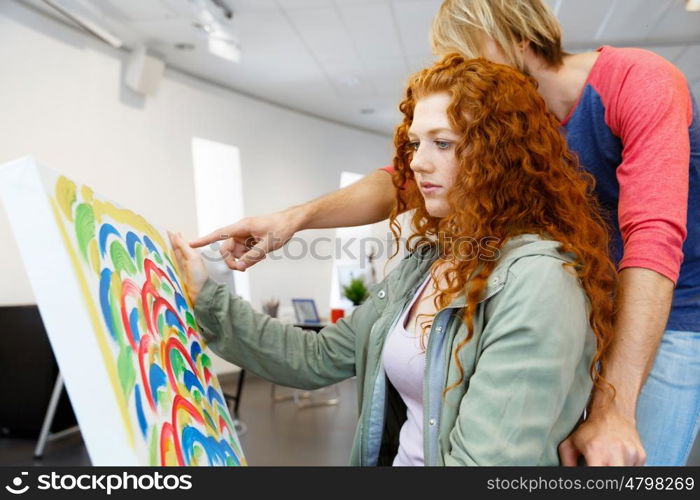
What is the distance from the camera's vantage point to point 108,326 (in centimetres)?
68

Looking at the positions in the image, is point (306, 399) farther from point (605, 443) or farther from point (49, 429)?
point (605, 443)

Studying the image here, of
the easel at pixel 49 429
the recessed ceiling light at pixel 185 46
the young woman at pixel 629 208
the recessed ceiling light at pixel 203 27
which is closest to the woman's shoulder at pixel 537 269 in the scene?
the young woman at pixel 629 208

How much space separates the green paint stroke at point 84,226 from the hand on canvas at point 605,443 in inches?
26.9

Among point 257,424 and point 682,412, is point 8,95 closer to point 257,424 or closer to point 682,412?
point 257,424

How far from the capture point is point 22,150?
171 inches

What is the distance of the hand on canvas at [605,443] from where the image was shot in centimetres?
83

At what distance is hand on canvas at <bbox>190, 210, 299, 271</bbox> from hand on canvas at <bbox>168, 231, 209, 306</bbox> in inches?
3.2

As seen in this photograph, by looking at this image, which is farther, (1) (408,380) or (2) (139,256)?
(1) (408,380)

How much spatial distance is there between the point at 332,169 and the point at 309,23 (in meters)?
3.30

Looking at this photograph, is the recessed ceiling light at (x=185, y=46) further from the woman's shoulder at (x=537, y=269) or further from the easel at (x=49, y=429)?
the woman's shoulder at (x=537, y=269)

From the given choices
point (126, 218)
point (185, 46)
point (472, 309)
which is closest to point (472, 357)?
point (472, 309)

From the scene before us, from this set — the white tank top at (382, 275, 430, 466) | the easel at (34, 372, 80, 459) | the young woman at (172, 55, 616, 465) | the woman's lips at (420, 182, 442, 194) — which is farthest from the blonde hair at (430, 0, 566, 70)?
the easel at (34, 372, 80, 459)

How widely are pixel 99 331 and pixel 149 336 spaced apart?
0.56 feet
